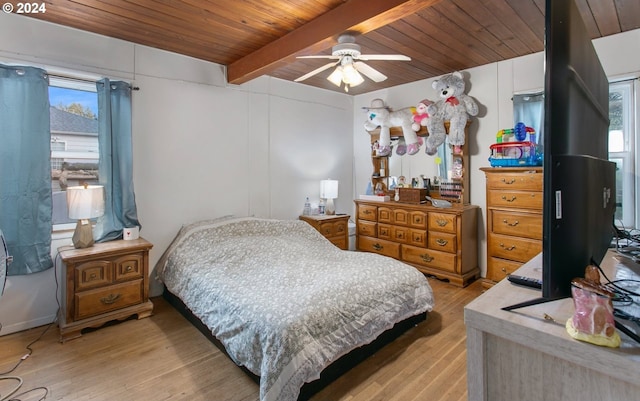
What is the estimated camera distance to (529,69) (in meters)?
3.44

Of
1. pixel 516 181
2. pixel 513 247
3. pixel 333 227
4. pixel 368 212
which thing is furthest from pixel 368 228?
pixel 516 181

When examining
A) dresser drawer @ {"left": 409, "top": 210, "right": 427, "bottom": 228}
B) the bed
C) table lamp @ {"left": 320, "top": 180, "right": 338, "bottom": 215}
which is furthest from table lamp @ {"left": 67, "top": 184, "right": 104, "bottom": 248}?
dresser drawer @ {"left": 409, "top": 210, "right": 427, "bottom": 228}

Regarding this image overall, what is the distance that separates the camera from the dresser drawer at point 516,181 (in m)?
3.04

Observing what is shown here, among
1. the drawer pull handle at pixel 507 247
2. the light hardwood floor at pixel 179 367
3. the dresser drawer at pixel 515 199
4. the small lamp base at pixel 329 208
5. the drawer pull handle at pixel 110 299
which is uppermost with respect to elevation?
the dresser drawer at pixel 515 199

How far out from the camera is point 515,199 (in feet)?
10.4

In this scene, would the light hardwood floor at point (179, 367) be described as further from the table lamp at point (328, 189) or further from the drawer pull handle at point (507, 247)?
the table lamp at point (328, 189)

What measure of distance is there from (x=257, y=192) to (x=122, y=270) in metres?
1.75

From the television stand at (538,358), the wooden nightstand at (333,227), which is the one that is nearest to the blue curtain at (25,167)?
the wooden nightstand at (333,227)

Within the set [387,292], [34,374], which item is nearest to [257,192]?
[387,292]

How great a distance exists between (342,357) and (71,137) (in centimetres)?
303

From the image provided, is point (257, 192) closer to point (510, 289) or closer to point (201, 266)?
point (201, 266)

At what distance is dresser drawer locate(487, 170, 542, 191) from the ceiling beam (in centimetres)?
199

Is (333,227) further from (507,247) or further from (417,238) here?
(507,247)

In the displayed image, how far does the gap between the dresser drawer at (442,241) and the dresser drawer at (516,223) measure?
0.42m
